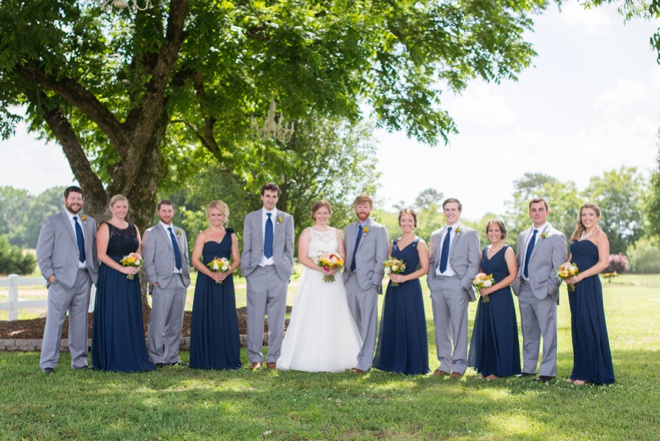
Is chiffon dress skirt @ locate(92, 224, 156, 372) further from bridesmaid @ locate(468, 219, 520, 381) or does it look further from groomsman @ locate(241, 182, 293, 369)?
bridesmaid @ locate(468, 219, 520, 381)

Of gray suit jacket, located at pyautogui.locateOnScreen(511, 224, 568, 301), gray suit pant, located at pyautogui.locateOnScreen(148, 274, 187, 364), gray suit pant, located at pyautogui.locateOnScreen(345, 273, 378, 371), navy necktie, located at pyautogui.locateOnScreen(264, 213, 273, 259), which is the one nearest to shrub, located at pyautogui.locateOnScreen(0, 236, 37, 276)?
gray suit pant, located at pyautogui.locateOnScreen(148, 274, 187, 364)

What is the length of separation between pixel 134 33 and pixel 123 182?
2.83 metres

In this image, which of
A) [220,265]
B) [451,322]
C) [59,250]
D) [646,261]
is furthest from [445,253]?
[646,261]

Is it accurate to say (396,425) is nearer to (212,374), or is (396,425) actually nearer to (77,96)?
(212,374)

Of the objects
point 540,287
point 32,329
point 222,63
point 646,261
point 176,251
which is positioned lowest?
point 32,329

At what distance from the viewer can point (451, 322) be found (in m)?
9.41

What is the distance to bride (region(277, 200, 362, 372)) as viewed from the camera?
9648mm

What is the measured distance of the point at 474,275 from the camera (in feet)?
30.2

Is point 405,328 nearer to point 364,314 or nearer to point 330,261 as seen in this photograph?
point 364,314

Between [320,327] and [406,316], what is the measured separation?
3.84ft

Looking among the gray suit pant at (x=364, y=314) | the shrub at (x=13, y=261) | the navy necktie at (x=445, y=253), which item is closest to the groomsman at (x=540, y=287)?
the navy necktie at (x=445, y=253)

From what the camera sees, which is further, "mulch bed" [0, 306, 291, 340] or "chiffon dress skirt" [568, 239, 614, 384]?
"mulch bed" [0, 306, 291, 340]

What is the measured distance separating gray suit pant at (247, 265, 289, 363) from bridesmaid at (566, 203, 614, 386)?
12.4 ft

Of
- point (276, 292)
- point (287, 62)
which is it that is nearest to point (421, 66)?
point (287, 62)
